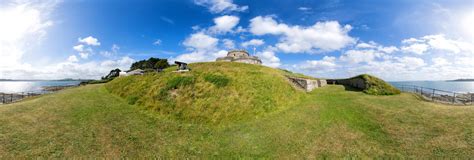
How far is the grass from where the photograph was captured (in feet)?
50.2

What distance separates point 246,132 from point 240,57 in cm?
5072

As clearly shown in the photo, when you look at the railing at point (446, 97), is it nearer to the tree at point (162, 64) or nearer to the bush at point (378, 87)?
the bush at point (378, 87)

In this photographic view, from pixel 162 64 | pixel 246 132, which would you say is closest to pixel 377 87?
pixel 246 132

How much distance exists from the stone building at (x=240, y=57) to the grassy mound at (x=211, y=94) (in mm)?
34750

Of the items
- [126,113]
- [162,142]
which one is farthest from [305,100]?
[126,113]

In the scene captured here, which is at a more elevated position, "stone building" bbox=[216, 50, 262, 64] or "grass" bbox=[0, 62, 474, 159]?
"stone building" bbox=[216, 50, 262, 64]

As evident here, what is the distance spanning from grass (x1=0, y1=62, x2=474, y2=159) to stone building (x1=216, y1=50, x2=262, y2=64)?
44.1 meters

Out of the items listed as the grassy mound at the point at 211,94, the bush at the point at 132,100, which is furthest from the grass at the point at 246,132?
the bush at the point at 132,100

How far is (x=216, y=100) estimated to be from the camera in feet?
81.3

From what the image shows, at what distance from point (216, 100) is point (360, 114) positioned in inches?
550

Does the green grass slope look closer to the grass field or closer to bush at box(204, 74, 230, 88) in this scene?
the grass field

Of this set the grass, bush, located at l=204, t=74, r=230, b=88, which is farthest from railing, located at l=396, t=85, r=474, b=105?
bush, located at l=204, t=74, r=230, b=88

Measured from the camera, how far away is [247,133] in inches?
741

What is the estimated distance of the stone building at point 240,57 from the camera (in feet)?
223
